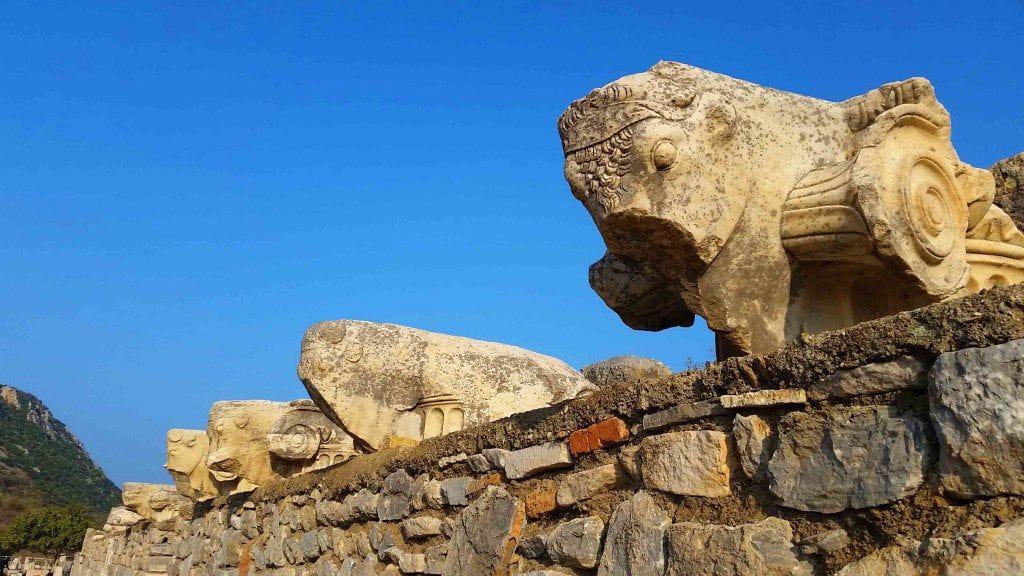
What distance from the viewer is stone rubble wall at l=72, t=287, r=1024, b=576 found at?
1959 mm

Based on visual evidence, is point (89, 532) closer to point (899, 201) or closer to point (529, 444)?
point (529, 444)

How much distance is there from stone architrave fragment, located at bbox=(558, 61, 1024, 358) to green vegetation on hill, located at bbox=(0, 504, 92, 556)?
2782cm

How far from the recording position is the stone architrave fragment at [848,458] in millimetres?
2104

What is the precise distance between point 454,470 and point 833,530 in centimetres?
229

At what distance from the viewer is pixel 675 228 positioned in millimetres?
3021

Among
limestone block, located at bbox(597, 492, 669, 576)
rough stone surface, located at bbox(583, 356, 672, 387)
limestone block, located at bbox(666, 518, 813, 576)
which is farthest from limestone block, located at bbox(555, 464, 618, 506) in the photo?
rough stone surface, located at bbox(583, 356, 672, 387)

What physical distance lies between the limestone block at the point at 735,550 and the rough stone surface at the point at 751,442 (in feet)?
0.52

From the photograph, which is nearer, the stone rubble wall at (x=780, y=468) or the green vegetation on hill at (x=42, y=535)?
the stone rubble wall at (x=780, y=468)

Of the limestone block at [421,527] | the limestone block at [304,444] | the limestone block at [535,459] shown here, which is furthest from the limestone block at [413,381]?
the limestone block at [535,459]

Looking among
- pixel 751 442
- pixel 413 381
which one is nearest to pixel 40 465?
pixel 413 381

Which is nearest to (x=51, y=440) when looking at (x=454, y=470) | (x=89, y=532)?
(x=89, y=532)

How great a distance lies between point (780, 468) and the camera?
2410 mm

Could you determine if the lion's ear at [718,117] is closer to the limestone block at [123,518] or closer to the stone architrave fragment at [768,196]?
the stone architrave fragment at [768,196]

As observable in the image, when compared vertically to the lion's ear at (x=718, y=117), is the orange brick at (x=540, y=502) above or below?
below
